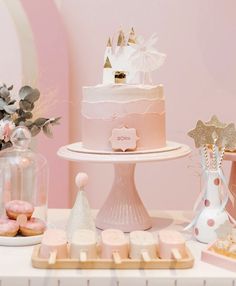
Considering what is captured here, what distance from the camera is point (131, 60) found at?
3.84 ft

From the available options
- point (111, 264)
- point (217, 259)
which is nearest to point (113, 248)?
point (111, 264)

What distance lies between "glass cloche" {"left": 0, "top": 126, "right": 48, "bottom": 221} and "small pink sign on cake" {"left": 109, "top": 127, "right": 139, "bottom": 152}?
0.19 meters

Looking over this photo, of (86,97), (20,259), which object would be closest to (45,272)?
(20,259)

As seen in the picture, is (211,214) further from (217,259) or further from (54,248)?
(54,248)

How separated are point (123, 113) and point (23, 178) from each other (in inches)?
11.2

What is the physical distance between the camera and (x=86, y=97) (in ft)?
3.79

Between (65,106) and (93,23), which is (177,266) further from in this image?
(93,23)

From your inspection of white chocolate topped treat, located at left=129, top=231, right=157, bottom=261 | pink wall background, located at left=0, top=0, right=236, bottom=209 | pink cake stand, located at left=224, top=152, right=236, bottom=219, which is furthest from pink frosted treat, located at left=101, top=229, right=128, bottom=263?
pink wall background, located at left=0, top=0, right=236, bottom=209

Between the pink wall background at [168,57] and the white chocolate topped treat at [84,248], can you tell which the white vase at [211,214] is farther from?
the pink wall background at [168,57]

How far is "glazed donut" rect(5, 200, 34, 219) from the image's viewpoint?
3.44 feet

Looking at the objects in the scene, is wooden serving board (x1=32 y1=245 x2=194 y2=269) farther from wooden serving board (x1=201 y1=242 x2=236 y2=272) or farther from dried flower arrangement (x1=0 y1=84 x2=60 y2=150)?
dried flower arrangement (x1=0 y1=84 x2=60 y2=150)

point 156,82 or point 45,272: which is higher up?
point 156,82

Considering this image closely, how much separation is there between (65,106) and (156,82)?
1.13 feet
